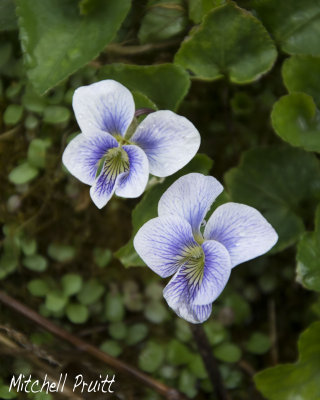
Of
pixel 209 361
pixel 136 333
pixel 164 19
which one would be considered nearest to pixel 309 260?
pixel 209 361

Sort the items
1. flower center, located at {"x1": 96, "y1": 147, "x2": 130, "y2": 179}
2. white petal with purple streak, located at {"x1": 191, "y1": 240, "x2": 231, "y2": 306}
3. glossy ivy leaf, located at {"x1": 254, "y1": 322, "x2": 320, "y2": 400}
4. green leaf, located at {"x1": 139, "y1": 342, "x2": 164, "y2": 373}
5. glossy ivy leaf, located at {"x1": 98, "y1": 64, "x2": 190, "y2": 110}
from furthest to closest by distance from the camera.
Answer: green leaf, located at {"x1": 139, "y1": 342, "x2": 164, "y2": 373}
glossy ivy leaf, located at {"x1": 254, "y1": 322, "x2": 320, "y2": 400}
glossy ivy leaf, located at {"x1": 98, "y1": 64, "x2": 190, "y2": 110}
flower center, located at {"x1": 96, "y1": 147, "x2": 130, "y2": 179}
white petal with purple streak, located at {"x1": 191, "y1": 240, "x2": 231, "y2": 306}

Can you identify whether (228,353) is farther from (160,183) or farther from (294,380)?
(160,183)

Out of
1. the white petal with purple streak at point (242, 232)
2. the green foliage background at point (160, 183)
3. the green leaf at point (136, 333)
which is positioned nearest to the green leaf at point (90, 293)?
the green foliage background at point (160, 183)

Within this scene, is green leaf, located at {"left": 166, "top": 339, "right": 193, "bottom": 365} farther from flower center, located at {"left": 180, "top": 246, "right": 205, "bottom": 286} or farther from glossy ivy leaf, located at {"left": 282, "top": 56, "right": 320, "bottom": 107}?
glossy ivy leaf, located at {"left": 282, "top": 56, "right": 320, "bottom": 107}

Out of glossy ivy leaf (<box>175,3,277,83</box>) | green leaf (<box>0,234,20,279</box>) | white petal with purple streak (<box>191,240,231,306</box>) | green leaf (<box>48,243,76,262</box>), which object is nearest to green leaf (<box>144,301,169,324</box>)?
green leaf (<box>48,243,76,262</box>)

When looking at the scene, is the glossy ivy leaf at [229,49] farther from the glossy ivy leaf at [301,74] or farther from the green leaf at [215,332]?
the green leaf at [215,332]
